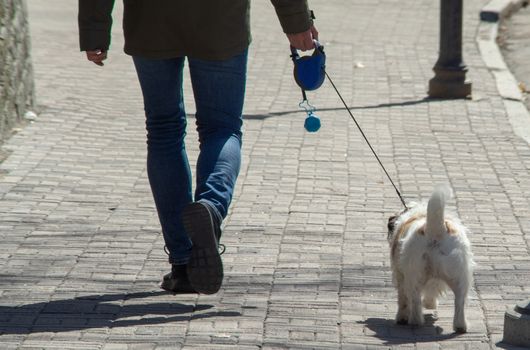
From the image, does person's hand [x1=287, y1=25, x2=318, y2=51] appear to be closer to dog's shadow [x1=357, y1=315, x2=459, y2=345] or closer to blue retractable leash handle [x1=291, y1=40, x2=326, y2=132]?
blue retractable leash handle [x1=291, y1=40, x2=326, y2=132]

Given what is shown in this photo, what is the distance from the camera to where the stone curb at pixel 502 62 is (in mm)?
10086

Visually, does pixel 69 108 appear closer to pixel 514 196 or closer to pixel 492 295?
pixel 514 196

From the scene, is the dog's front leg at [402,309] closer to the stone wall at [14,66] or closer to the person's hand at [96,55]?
the person's hand at [96,55]

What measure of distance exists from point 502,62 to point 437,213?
887cm

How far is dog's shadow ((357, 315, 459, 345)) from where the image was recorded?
481cm

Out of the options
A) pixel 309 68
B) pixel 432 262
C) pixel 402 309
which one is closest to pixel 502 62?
pixel 309 68

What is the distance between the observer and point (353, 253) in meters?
6.23

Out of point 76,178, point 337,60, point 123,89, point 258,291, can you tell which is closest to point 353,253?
point 258,291

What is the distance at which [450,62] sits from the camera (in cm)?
1102

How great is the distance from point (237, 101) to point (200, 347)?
48.4 inches

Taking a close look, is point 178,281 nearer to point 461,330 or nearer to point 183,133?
point 183,133

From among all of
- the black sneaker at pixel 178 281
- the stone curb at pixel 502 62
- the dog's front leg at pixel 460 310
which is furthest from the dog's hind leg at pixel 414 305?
the stone curb at pixel 502 62

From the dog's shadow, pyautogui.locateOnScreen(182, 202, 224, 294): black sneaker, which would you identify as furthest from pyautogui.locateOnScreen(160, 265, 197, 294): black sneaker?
the dog's shadow

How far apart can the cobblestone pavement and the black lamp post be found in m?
0.19
